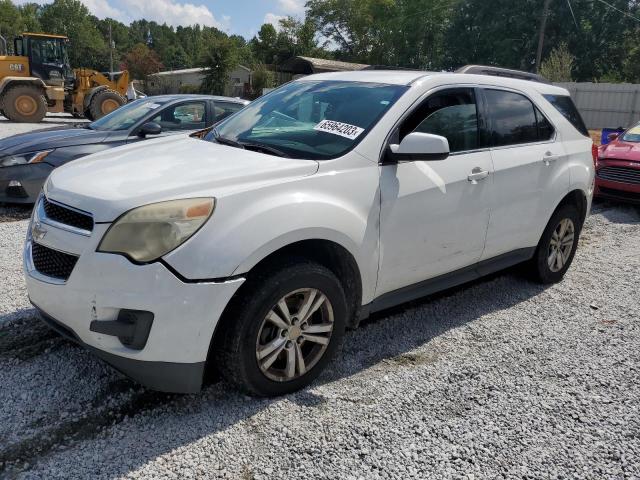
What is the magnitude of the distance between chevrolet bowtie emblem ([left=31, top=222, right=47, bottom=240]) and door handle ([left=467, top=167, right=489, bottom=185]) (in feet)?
8.59

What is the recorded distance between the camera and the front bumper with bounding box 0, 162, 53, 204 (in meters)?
6.56

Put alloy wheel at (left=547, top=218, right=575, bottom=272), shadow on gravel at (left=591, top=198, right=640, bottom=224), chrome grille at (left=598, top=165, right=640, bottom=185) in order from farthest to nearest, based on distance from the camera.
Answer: chrome grille at (left=598, top=165, right=640, bottom=185) → shadow on gravel at (left=591, top=198, right=640, bottom=224) → alloy wheel at (left=547, top=218, right=575, bottom=272)

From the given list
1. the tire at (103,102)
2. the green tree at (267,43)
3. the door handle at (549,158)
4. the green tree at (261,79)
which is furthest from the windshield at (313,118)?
the green tree at (267,43)

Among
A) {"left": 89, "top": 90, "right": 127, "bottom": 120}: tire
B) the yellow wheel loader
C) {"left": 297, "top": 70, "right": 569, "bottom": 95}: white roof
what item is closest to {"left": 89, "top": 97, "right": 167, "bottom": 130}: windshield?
{"left": 297, "top": 70, "right": 569, "bottom": 95}: white roof

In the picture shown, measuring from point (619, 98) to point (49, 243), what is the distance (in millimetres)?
28393

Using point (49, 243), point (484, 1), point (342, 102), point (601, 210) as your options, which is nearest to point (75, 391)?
point (49, 243)

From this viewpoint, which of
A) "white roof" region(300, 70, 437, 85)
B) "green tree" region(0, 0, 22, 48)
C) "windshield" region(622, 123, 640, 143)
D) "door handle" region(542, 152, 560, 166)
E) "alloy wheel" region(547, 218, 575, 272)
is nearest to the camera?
"white roof" region(300, 70, 437, 85)

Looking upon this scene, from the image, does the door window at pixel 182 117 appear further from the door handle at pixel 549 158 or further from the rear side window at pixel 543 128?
the door handle at pixel 549 158

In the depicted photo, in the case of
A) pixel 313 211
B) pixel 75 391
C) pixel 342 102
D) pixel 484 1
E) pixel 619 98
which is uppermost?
pixel 484 1

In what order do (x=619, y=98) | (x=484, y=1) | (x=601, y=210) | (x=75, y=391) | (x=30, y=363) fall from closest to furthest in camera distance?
(x=75, y=391), (x=30, y=363), (x=601, y=210), (x=619, y=98), (x=484, y=1)

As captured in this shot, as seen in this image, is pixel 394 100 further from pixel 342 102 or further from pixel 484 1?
pixel 484 1

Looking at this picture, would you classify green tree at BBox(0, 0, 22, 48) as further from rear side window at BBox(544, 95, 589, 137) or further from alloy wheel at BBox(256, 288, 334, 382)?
alloy wheel at BBox(256, 288, 334, 382)

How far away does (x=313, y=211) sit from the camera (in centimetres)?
288

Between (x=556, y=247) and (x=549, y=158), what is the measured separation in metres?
0.90
